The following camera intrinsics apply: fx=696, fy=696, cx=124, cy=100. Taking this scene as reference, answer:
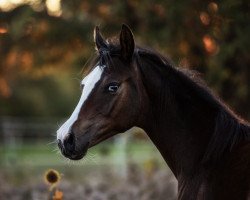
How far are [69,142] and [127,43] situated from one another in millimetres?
872

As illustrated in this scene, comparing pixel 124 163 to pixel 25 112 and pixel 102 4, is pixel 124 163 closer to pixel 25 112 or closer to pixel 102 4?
pixel 102 4

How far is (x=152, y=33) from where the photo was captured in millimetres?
12203

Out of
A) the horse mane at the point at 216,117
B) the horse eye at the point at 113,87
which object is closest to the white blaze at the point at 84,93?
the horse eye at the point at 113,87

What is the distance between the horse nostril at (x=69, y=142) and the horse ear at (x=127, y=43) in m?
0.75

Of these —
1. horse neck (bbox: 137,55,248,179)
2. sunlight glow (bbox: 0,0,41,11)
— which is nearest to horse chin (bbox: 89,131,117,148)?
horse neck (bbox: 137,55,248,179)

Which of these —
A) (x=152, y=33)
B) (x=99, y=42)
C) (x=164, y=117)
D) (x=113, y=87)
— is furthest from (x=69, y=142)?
(x=152, y=33)

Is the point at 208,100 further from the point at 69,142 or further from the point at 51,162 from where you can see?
the point at 51,162

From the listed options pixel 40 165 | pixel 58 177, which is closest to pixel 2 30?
pixel 40 165

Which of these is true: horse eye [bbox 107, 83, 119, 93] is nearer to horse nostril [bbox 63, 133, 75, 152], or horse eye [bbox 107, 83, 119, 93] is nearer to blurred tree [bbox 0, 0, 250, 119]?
horse nostril [bbox 63, 133, 75, 152]

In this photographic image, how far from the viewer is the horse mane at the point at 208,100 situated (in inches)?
196

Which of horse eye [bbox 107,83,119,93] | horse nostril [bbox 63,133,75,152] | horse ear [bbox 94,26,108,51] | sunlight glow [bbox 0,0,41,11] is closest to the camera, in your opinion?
horse nostril [bbox 63,133,75,152]

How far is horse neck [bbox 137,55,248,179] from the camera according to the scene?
516cm

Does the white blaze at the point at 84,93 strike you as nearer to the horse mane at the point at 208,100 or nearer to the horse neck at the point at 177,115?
the horse mane at the point at 208,100

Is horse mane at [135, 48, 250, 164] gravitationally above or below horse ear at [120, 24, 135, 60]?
below
